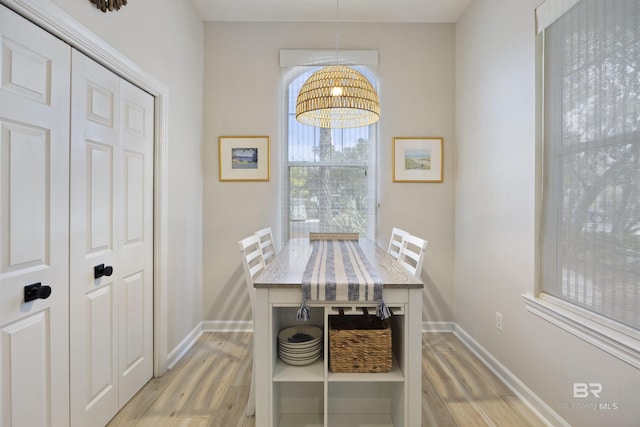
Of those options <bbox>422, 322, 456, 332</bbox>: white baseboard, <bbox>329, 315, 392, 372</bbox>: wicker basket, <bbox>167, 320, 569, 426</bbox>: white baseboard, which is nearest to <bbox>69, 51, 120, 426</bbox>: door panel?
<bbox>167, 320, 569, 426</bbox>: white baseboard

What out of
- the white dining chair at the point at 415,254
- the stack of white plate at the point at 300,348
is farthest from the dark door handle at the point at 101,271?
the white dining chair at the point at 415,254

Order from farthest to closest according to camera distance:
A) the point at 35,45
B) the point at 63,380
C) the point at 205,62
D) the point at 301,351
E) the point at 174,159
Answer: the point at 205,62 → the point at 174,159 → the point at 301,351 → the point at 63,380 → the point at 35,45

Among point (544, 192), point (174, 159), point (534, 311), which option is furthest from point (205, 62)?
point (534, 311)

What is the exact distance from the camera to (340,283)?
4.62ft

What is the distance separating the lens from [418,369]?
1.43 m

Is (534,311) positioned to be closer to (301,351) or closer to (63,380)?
(301,351)

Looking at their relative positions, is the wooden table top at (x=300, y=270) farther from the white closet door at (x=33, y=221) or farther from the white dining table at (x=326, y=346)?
the white closet door at (x=33, y=221)

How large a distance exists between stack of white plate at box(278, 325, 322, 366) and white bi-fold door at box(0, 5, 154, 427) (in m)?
0.95

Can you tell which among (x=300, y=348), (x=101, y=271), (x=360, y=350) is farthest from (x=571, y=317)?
(x=101, y=271)

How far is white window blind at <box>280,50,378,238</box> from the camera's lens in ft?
10.3

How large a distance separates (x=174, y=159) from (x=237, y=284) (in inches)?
50.8

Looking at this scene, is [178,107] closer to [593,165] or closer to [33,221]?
[33,221]

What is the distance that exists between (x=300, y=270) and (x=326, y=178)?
5.35 feet

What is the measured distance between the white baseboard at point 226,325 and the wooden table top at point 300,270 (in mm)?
1137
